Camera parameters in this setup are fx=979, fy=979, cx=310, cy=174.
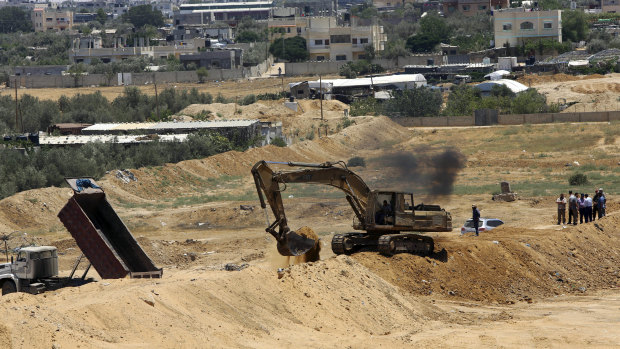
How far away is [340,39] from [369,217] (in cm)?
10230

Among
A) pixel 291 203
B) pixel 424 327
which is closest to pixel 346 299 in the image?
pixel 424 327

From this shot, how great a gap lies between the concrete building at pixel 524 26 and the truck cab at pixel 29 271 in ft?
334

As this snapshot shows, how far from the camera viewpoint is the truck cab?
2456 centimetres

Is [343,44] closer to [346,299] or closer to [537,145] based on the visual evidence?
[537,145]

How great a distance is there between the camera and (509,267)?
27516mm

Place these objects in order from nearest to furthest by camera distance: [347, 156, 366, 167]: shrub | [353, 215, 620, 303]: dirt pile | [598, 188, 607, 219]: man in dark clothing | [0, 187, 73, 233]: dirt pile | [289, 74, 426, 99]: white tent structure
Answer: [353, 215, 620, 303]: dirt pile, [598, 188, 607, 219]: man in dark clothing, [0, 187, 73, 233]: dirt pile, [347, 156, 366, 167]: shrub, [289, 74, 426, 99]: white tent structure

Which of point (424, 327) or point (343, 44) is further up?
point (343, 44)

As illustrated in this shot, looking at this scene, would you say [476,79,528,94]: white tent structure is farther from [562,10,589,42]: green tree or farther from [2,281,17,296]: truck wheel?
[2,281,17,296]: truck wheel

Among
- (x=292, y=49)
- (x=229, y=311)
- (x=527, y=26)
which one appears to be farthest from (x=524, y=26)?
(x=229, y=311)

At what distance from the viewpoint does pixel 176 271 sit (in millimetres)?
28875

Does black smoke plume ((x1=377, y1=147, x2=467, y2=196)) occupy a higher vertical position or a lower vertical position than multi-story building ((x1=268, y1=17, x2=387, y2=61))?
lower

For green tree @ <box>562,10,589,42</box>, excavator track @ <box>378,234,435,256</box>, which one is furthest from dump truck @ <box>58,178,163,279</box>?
green tree @ <box>562,10,589,42</box>

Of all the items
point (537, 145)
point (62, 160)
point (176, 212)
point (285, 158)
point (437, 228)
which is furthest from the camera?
point (537, 145)

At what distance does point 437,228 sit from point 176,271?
25.5ft
